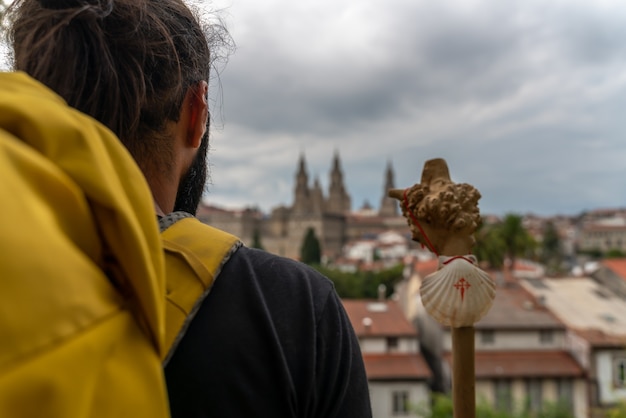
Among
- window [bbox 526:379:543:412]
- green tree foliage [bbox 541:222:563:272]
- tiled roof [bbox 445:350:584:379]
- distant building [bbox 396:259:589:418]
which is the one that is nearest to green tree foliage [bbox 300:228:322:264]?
green tree foliage [bbox 541:222:563:272]

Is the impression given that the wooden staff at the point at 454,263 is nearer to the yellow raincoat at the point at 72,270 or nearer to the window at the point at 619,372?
the yellow raincoat at the point at 72,270

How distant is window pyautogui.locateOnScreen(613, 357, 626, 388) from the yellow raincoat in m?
17.3

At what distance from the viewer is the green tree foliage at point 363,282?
103 feet

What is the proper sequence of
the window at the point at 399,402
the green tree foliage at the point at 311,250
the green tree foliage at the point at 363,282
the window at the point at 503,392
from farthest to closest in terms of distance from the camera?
the green tree foliage at the point at 311,250 → the green tree foliage at the point at 363,282 → the window at the point at 399,402 → the window at the point at 503,392

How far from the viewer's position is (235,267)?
0.82 meters

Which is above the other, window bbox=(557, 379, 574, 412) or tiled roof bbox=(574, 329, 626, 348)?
tiled roof bbox=(574, 329, 626, 348)

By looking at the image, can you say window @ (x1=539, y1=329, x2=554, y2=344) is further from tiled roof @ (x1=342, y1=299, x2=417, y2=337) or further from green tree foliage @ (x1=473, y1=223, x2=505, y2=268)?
green tree foliage @ (x1=473, y1=223, x2=505, y2=268)

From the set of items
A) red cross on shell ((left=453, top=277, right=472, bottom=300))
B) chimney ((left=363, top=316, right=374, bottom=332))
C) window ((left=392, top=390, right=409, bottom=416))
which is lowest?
window ((left=392, top=390, right=409, bottom=416))

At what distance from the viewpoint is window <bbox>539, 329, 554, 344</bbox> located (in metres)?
15.4

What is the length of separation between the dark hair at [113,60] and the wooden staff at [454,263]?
795 millimetres

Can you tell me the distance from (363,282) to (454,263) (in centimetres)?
3204

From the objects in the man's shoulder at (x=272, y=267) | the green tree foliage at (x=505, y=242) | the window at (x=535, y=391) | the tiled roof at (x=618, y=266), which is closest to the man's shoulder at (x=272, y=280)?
the man's shoulder at (x=272, y=267)

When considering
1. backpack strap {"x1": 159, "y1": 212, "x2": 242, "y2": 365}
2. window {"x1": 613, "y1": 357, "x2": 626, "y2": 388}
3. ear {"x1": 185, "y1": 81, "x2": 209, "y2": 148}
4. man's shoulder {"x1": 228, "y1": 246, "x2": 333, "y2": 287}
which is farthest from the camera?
window {"x1": 613, "y1": 357, "x2": 626, "y2": 388}

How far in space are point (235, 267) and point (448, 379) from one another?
53.0 feet
